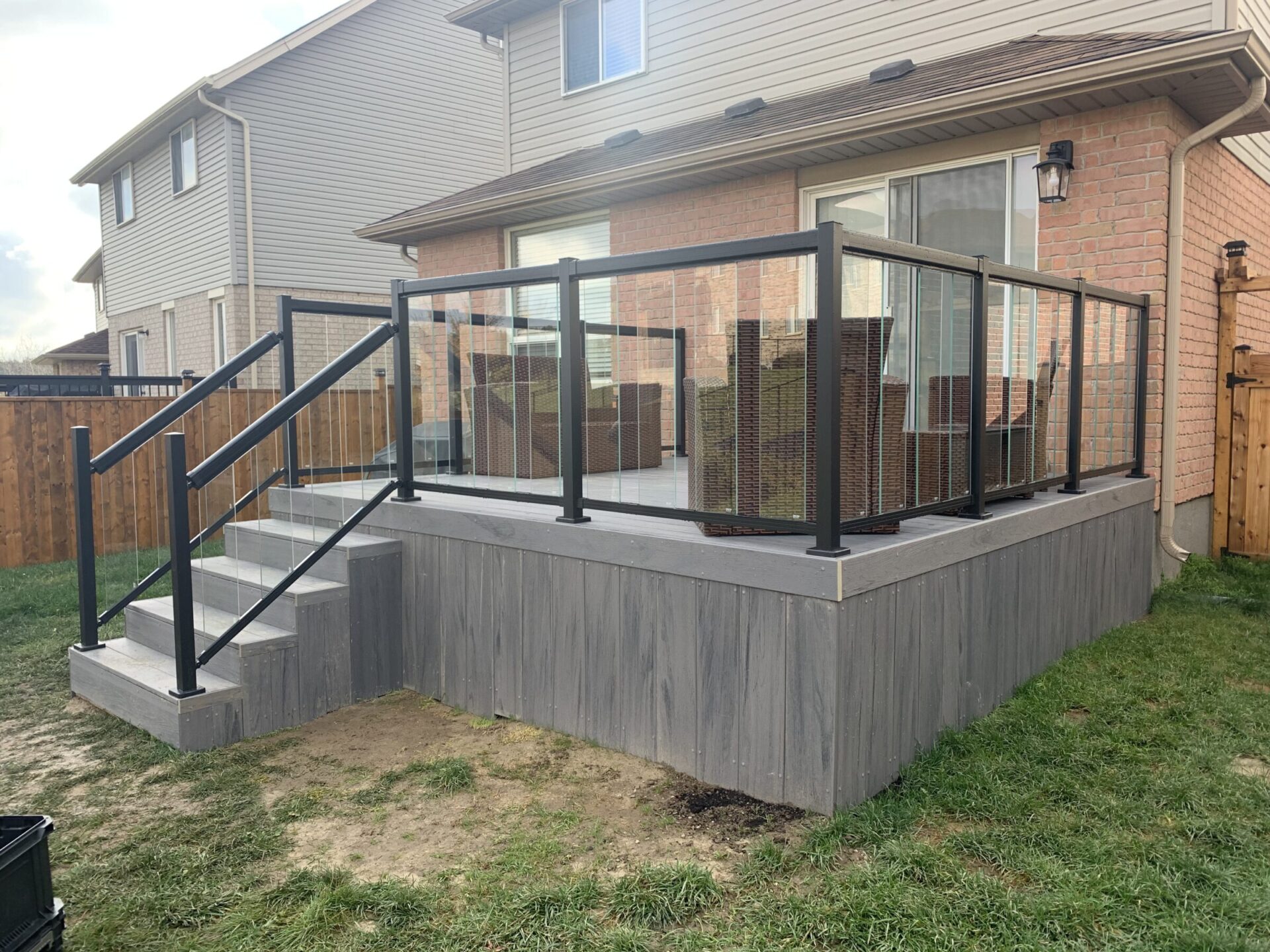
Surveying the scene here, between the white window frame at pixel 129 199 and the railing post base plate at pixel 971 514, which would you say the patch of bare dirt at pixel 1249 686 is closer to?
the railing post base plate at pixel 971 514

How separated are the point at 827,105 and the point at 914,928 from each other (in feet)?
20.6

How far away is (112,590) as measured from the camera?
668cm

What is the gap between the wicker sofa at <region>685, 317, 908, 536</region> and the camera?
11.1 feet

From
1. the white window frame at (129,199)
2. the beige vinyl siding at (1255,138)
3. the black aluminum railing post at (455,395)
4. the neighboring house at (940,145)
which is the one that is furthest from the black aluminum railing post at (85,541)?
the white window frame at (129,199)

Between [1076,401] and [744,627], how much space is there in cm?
276

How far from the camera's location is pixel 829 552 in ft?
10.4

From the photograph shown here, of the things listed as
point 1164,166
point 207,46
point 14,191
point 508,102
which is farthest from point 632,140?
point 14,191

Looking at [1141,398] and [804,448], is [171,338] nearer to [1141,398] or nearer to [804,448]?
[1141,398]

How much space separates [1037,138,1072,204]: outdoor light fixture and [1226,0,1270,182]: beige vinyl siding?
4.90 feet

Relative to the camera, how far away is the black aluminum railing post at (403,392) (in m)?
4.92

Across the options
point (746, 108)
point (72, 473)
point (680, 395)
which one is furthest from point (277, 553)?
point (746, 108)

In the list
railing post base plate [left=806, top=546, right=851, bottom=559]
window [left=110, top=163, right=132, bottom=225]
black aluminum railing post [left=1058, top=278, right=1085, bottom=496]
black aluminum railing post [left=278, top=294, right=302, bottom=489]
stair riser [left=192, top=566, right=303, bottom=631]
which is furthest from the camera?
window [left=110, top=163, right=132, bottom=225]

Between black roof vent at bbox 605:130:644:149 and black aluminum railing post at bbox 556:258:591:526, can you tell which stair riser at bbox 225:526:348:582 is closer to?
black aluminum railing post at bbox 556:258:591:526

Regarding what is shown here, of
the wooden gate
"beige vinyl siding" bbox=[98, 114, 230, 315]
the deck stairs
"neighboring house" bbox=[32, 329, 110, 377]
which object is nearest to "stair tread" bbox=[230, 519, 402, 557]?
the deck stairs
